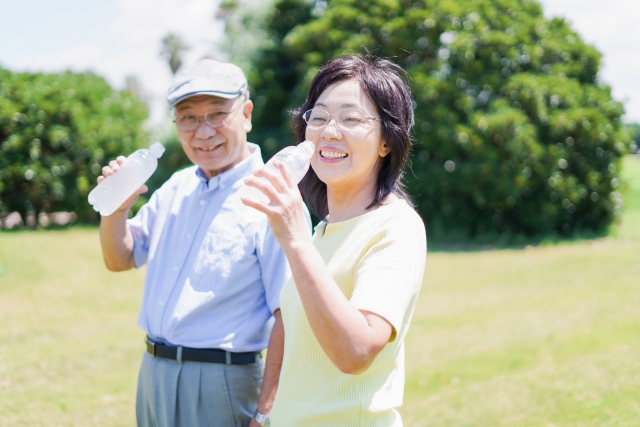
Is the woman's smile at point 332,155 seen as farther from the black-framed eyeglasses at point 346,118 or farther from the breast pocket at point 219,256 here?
the breast pocket at point 219,256

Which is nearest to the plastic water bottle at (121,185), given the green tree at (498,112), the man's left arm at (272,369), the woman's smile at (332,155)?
the man's left arm at (272,369)

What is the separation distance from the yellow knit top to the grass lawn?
3.50m

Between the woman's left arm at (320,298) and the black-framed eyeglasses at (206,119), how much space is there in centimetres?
131

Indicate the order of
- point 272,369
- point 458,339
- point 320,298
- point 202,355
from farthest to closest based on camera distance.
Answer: point 458,339, point 202,355, point 272,369, point 320,298

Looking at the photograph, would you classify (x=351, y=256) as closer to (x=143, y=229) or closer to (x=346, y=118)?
(x=346, y=118)

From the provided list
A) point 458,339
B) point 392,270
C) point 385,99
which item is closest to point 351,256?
point 392,270

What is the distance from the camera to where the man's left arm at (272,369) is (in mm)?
2725

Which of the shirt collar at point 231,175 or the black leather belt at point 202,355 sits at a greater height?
the shirt collar at point 231,175

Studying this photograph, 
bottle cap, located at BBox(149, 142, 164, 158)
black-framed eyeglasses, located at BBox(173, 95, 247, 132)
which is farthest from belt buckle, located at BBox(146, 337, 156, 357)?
black-framed eyeglasses, located at BBox(173, 95, 247, 132)

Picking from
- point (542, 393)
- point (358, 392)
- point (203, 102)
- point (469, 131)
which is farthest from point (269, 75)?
point (358, 392)

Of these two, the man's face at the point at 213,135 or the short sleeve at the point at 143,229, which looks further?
the short sleeve at the point at 143,229

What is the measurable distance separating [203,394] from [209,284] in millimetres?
469

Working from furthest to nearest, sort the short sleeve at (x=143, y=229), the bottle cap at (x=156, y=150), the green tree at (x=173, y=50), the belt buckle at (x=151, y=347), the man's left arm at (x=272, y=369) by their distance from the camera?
the green tree at (x=173, y=50), the short sleeve at (x=143, y=229), the bottle cap at (x=156, y=150), the belt buckle at (x=151, y=347), the man's left arm at (x=272, y=369)

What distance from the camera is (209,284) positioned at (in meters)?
2.88
